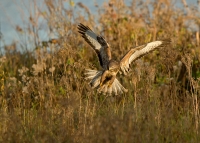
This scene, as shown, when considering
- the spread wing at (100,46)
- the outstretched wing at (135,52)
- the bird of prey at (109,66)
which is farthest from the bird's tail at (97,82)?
the outstretched wing at (135,52)

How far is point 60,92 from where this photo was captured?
7.60m

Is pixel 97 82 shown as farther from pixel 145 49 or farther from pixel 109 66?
pixel 145 49

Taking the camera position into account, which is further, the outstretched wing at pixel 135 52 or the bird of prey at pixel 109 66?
the outstretched wing at pixel 135 52

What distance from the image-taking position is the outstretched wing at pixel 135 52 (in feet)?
19.7

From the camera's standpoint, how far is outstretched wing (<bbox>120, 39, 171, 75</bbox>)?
19.7 feet

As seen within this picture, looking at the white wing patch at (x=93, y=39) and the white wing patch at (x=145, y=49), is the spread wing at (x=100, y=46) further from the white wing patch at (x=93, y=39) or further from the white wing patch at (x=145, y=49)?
the white wing patch at (x=145, y=49)

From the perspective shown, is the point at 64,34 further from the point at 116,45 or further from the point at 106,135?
the point at 106,135

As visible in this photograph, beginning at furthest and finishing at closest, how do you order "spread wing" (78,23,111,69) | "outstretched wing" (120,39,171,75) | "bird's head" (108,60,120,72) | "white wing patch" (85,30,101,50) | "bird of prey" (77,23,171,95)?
"white wing patch" (85,30,101,50) < "spread wing" (78,23,111,69) < "outstretched wing" (120,39,171,75) < "bird of prey" (77,23,171,95) < "bird's head" (108,60,120,72)

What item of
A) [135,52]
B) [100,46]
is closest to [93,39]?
[100,46]

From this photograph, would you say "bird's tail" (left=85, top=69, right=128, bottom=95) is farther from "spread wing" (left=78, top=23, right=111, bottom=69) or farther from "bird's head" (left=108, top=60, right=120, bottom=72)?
"bird's head" (left=108, top=60, right=120, bottom=72)

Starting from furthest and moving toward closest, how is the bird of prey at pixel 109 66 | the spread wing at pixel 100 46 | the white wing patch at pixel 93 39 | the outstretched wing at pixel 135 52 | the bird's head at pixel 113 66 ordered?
the white wing patch at pixel 93 39
the spread wing at pixel 100 46
the outstretched wing at pixel 135 52
the bird of prey at pixel 109 66
the bird's head at pixel 113 66

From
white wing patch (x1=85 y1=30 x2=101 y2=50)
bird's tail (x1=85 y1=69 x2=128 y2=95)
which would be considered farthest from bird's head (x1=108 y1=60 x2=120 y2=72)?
white wing patch (x1=85 y1=30 x2=101 y2=50)

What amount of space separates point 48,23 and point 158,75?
234 cm

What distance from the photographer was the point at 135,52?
6148 mm
